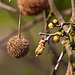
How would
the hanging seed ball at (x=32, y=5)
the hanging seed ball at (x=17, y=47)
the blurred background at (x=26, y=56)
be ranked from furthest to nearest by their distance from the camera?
the blurred background at (x=26, y=56), the hanging seed ball at (x=32, y=5), the hanging seed ball at (x=17, y=47)

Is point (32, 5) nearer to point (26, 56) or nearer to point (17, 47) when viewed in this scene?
point (17, 47)

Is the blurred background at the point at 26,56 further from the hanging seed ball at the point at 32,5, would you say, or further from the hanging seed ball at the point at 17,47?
the hanging seed ball at the point at 17,47

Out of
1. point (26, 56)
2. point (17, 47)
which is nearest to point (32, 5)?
point (17, 47)

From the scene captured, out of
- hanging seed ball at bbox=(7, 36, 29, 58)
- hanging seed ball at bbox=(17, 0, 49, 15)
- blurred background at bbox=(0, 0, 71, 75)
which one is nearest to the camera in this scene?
hanging seed ball at bbox=(7, 36, 29, 58)

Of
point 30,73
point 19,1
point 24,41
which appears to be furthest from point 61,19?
point 30,73

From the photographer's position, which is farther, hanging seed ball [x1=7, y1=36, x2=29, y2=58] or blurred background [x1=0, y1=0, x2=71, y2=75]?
blurred background [x1=0, y1=0, x2=71, y2=75]

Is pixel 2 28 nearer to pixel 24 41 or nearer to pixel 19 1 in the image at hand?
pixel 19 1

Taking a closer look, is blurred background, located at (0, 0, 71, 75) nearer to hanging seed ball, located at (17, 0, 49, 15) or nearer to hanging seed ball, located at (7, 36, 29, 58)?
hanging seed ball, located at (17, 0, 49, 15)

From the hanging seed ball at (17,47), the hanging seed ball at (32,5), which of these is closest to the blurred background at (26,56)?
the hanging seed ball at (32,5)

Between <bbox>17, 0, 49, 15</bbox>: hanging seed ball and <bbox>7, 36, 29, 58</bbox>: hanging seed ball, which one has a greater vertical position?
<bbox>17, 0, 49, 15</bbox>: hanging seed ball

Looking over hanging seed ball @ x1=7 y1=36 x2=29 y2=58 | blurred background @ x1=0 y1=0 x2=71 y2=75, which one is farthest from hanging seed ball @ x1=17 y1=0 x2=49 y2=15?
blurred background @ x1=0 y1=0 x2=71 y2=75

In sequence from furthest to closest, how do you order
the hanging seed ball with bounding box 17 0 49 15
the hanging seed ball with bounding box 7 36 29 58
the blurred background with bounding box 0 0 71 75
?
1. the blurred background with bounding box 0 0 71 75
2. the hanging seed ball with bounding box 17 0 49 15
3. the hanging seed ball with bounding box 7 36 29 58
